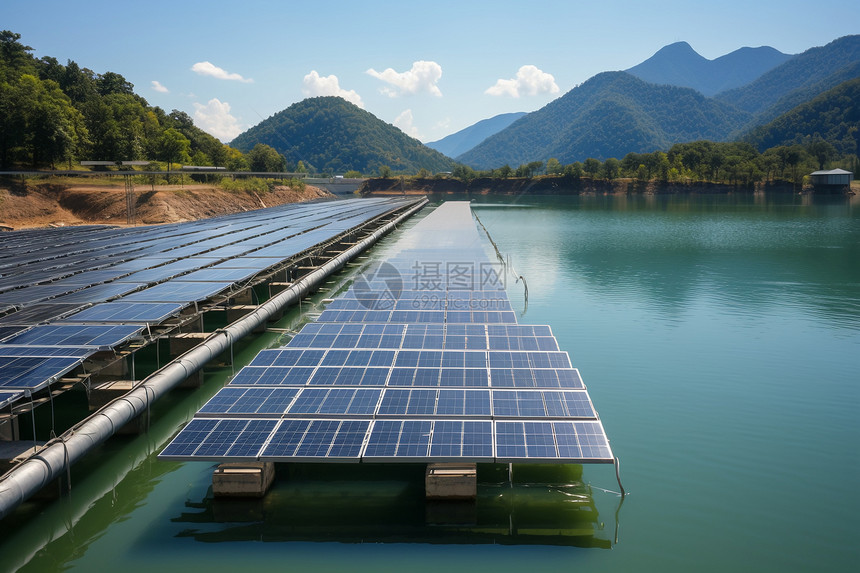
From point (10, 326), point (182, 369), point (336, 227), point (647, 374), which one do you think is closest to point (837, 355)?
point (647, 374)

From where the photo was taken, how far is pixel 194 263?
1154 inches

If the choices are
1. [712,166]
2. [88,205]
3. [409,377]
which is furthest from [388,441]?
[712,166]

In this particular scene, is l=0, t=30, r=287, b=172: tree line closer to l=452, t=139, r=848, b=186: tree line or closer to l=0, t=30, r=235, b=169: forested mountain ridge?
l=0, t=30, r=235, b=169: forested mountain ridge

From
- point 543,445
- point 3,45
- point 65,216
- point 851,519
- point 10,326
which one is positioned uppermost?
point 3,45

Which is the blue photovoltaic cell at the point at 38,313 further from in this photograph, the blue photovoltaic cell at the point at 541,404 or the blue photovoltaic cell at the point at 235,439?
the blue photovoltaic cell at the point at 541,404

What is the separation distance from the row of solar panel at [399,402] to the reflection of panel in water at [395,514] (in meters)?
1.37

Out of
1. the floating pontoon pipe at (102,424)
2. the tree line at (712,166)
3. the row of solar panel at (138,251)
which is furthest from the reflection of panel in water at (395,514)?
the tree line at (712,166)

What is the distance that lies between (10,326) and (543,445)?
14.9 metres

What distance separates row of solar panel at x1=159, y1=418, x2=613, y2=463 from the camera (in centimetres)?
1082

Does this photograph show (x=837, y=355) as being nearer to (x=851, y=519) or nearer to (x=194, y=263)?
(x=851, y=519)

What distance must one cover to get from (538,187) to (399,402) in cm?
16204

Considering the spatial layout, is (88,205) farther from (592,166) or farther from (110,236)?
(592,166)

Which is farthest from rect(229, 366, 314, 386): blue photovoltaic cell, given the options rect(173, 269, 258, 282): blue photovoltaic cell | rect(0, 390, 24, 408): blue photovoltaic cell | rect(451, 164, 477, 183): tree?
rect(451, 164, 477, 183): tree

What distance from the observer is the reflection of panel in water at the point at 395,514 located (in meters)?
10.7
